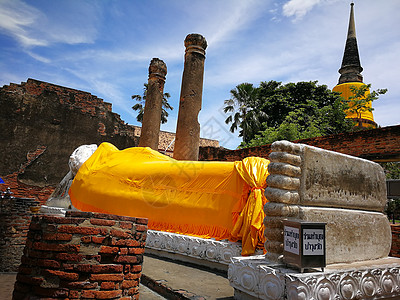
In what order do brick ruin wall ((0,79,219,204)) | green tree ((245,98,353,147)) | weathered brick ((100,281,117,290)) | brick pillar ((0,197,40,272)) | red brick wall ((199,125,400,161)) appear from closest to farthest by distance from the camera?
1. weathered brick ((100,281,117,290))
2. brick pillar ((0,197,40,272))
3. red brick wall ((199,125,400,161))
4. brick ruin wall ((0,79,219,204))
5. green tree ((245,98,353,147))

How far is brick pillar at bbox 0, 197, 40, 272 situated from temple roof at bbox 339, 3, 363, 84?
871 inches

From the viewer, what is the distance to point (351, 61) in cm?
2172

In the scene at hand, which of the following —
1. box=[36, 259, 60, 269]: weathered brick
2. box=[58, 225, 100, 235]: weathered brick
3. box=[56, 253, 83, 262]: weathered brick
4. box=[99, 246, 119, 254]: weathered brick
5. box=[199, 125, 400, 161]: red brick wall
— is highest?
box=[199, 125, 400, 161]: red brick wall

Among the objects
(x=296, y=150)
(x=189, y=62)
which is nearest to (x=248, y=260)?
(x=296, y=150)

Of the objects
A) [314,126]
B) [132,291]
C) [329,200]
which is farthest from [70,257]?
[314,126]

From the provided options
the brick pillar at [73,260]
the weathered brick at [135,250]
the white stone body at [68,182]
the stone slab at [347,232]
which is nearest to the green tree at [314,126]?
the white stone body at [68,182]

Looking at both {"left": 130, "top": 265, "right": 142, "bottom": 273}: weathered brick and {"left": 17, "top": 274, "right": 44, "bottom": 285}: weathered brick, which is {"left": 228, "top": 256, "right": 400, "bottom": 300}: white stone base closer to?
{"left": 130, "top": 265, "right": 142, "bottom": 273}: weathered brick

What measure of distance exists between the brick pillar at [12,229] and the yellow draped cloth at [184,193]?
2.17 meters

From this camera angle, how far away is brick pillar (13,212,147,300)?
1669mm

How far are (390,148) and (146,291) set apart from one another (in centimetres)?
632

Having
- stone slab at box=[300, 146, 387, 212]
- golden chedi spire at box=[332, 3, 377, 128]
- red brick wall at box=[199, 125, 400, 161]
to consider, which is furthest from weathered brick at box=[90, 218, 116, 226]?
golden chedi spire at box=[332, 3, 377, 128]

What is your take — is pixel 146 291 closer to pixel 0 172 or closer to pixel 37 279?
pixel 37 279

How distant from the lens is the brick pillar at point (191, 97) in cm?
632

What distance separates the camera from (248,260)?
7.43 ft
